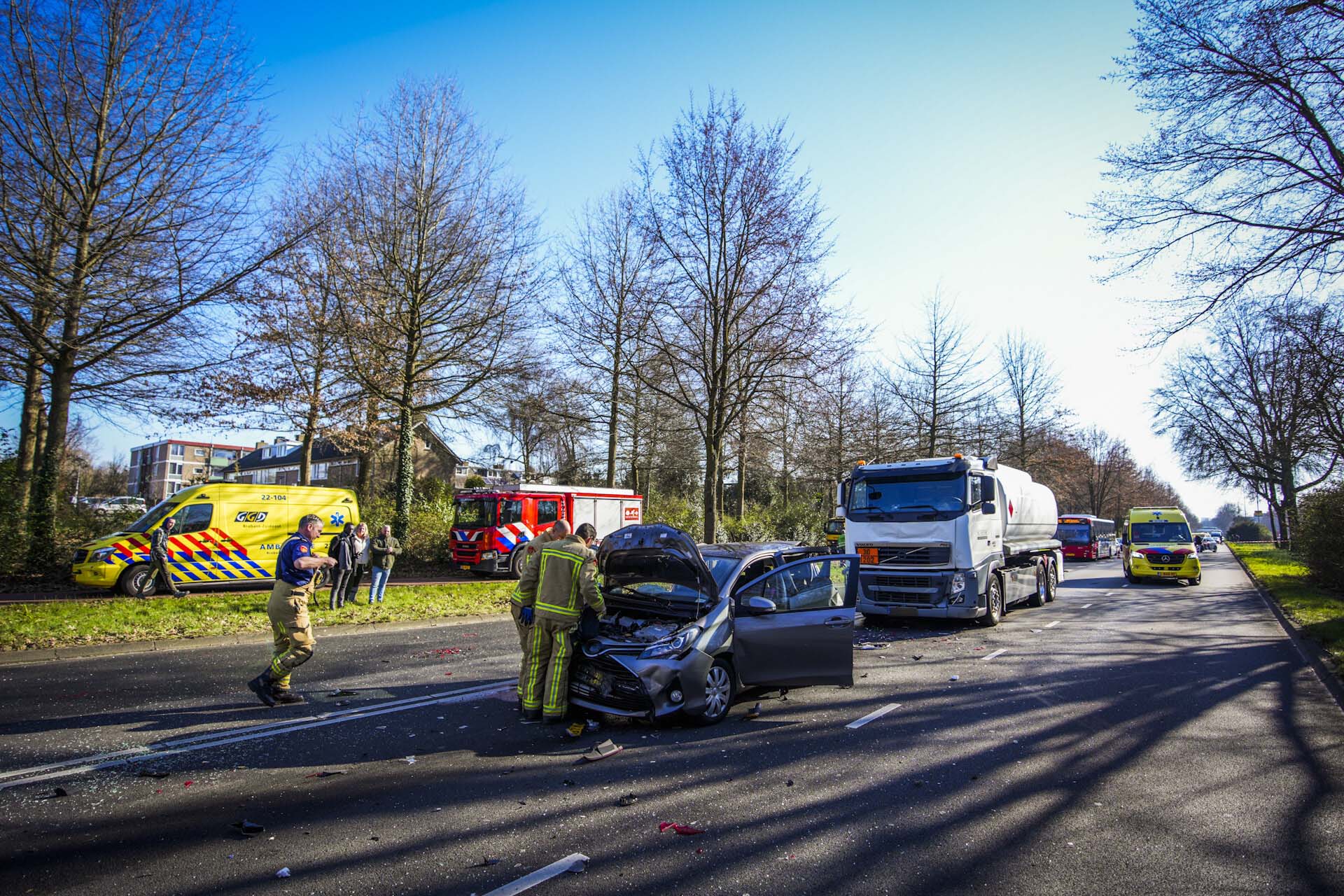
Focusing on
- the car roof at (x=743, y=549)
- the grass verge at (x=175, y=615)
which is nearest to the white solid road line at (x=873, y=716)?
the car roof at (x=743, y=549)

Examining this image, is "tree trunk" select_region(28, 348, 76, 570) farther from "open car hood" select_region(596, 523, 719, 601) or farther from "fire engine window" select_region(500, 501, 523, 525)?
"open car hood" select_region(596, 523, 719, 601)

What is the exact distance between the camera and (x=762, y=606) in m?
6.49

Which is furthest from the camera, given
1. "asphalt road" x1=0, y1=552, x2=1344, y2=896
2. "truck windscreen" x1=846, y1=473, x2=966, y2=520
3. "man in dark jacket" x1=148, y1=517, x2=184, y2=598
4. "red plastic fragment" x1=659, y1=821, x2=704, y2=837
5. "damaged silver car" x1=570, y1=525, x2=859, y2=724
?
"man in dark jacket" x1=148, y1=517, x2=184, y2=598

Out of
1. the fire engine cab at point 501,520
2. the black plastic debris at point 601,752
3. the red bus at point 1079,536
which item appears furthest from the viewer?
the red bus at point 1079,536

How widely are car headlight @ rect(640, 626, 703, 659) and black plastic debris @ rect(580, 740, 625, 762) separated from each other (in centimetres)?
73

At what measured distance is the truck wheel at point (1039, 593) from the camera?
1627cm

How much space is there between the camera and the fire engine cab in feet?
66.6

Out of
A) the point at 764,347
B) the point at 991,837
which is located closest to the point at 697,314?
the point at 764,347

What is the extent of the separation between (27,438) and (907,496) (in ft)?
61.6

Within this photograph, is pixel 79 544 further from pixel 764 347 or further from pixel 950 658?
pixel 950 658

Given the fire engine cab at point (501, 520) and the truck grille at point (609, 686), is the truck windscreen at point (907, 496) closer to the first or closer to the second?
the truck grille at point (609, 686)

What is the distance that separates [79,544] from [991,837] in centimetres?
1937

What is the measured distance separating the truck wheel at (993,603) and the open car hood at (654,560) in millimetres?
7840

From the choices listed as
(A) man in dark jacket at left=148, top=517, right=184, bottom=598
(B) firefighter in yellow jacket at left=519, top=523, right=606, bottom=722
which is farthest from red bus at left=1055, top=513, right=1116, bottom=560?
(A) man in dark jacket at left=148, top=517, right=184, bottom=598
